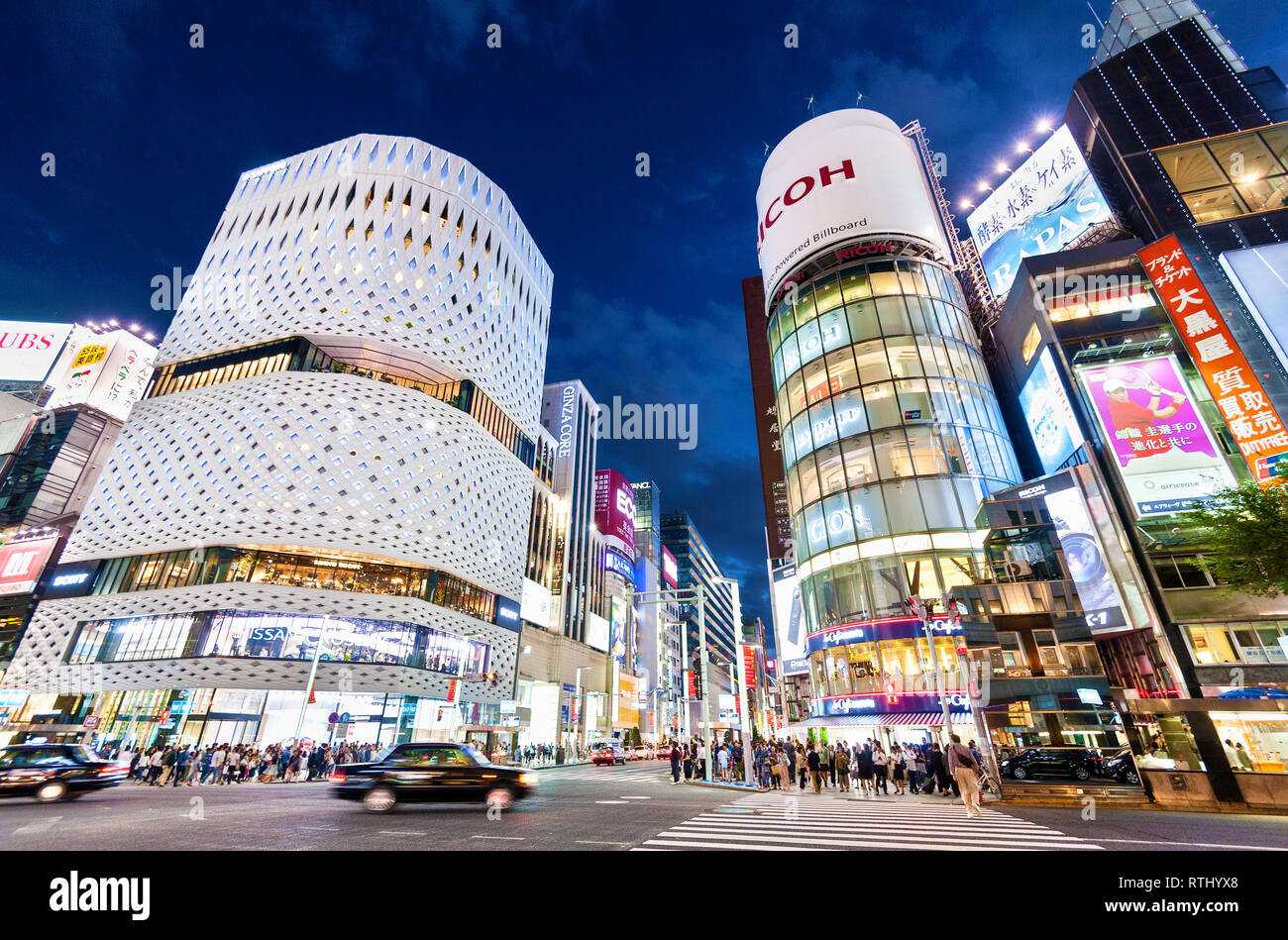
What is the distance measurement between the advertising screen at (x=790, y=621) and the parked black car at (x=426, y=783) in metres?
28.9

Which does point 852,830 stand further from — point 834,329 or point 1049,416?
point 834,329

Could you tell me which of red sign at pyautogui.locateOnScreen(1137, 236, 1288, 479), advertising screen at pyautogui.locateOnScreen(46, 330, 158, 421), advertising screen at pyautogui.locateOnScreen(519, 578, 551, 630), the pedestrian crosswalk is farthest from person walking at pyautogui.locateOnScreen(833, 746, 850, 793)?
advertising screen at pyautogui.locateOnScreen(46, 330, 158, 421)

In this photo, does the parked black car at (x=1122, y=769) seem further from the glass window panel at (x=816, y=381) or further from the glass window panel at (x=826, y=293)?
the glass window panel at (x=826, y=293)

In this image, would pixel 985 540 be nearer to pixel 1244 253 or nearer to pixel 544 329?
pixel 1244 253

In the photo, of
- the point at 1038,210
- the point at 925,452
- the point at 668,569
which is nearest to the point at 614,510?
the point at 668,569

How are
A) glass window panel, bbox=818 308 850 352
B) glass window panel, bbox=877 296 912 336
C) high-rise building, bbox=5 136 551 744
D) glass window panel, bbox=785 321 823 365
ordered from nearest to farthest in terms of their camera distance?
1. high-rise building, bbox=5 136 551 744
2. glass window panel, bbox=877 296 912 336
3. glass window panel, bbox=818 308 850 352
4. glass window panel, bbox=785 321 823 365

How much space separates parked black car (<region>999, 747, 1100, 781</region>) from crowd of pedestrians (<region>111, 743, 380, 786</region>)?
2722 cm

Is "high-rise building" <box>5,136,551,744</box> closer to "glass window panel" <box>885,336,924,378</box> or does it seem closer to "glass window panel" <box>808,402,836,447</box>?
"glass window panel" <box>808,402,836,447</box>

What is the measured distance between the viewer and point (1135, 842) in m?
9.75

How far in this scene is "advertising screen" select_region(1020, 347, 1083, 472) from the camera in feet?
107

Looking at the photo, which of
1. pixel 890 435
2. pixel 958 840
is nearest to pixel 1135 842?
pixel 958 840

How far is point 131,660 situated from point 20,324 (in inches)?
1687

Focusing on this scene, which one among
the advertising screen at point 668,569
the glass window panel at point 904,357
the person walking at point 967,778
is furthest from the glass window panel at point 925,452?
the advertising screen at point 668,569

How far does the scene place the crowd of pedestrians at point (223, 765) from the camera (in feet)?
79.6
